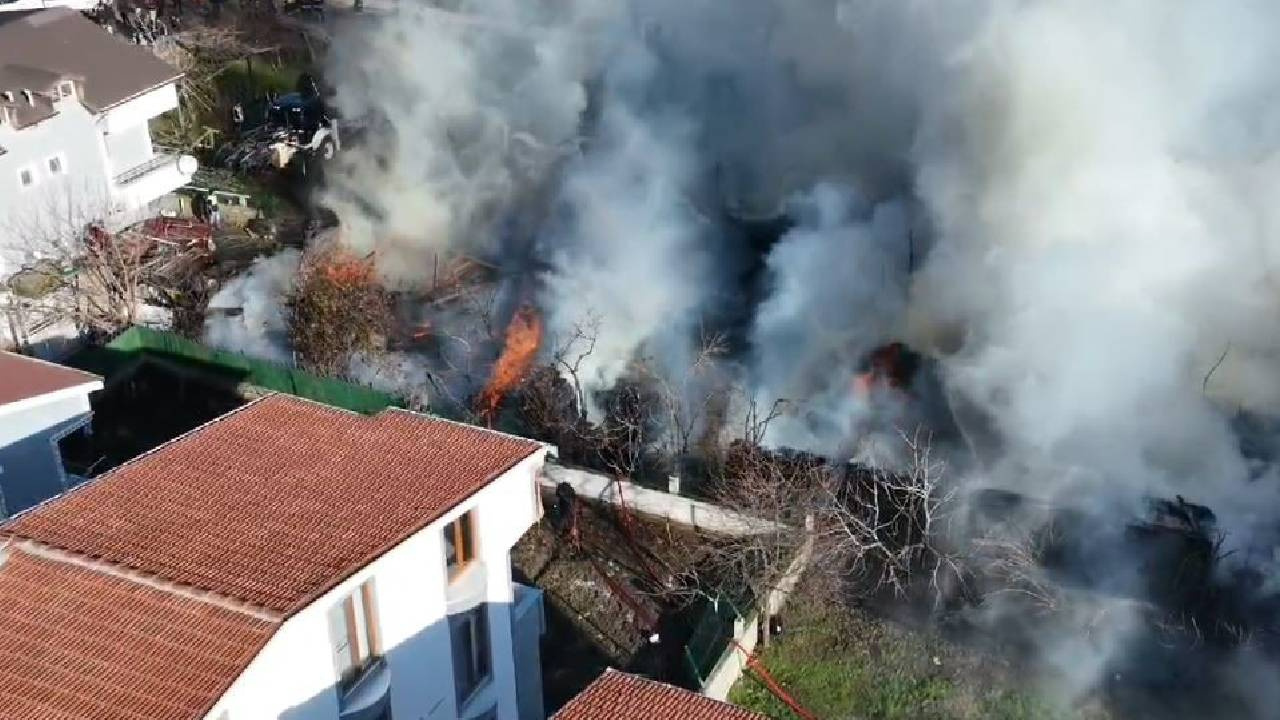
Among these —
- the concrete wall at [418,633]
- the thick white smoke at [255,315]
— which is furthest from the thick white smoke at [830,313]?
the thick white smoke at [255,315]

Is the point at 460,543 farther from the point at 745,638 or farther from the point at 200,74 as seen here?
the point at 200,74

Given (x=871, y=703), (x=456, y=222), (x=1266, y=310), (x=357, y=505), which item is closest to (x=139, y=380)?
(x=456, y=222)

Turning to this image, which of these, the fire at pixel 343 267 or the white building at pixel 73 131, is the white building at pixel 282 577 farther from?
the white building at pixel 73 131

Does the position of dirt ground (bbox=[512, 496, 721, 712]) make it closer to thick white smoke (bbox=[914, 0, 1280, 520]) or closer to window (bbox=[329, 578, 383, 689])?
window (bbox=[329, 578, 383, 689])

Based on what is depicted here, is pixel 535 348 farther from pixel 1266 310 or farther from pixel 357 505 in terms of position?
pixel 1266 310

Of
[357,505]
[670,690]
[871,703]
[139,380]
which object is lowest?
[871,703]
